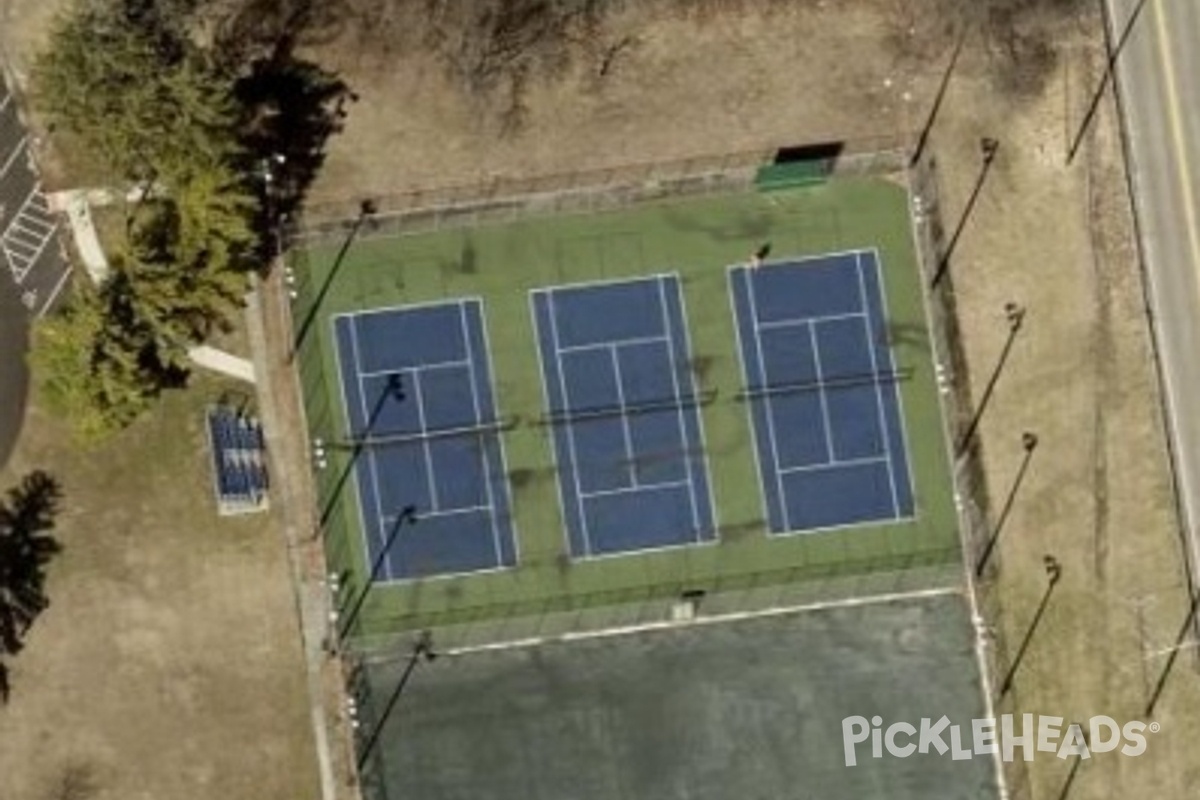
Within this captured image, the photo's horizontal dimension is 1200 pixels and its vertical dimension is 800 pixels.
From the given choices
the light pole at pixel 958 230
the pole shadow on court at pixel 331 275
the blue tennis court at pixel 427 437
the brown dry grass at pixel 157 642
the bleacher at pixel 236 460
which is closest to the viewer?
the bleacher at pixel 236 460

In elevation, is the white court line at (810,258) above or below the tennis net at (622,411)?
above

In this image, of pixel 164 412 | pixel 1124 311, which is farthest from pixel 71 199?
pixel 1124 311

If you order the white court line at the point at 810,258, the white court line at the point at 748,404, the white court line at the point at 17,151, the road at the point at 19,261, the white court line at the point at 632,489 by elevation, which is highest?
the white court line at the point at 17,151

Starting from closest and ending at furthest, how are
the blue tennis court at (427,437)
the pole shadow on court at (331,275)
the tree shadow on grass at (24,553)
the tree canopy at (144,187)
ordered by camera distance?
the tree canopy at (144,187)
the tree shadow on grass at (24,553)
the pole shadow on court at (331,275)
the blue tennis court at (427,437)

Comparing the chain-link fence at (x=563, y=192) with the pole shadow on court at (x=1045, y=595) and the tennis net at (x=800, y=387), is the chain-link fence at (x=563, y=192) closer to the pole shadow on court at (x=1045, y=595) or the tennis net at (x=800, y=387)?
the tennis net at (x=800, y=387)

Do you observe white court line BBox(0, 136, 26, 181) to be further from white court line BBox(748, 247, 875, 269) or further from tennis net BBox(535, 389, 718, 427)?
white court line BBox(748, 247, 875, 269)

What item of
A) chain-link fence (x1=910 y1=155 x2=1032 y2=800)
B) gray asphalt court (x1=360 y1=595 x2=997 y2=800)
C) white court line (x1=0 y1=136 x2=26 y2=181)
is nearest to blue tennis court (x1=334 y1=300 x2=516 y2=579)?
gray asphalt court (x1=360 y1=595 x2=997 y2=800)

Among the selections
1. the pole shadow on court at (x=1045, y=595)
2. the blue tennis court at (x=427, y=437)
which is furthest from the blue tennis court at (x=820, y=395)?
the blue tennis court at (x=427, y=437)

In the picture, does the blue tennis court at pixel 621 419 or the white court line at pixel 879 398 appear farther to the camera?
the white court line at pixel 879 398

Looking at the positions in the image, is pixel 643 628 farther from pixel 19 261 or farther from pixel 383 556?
pixel 19 261
